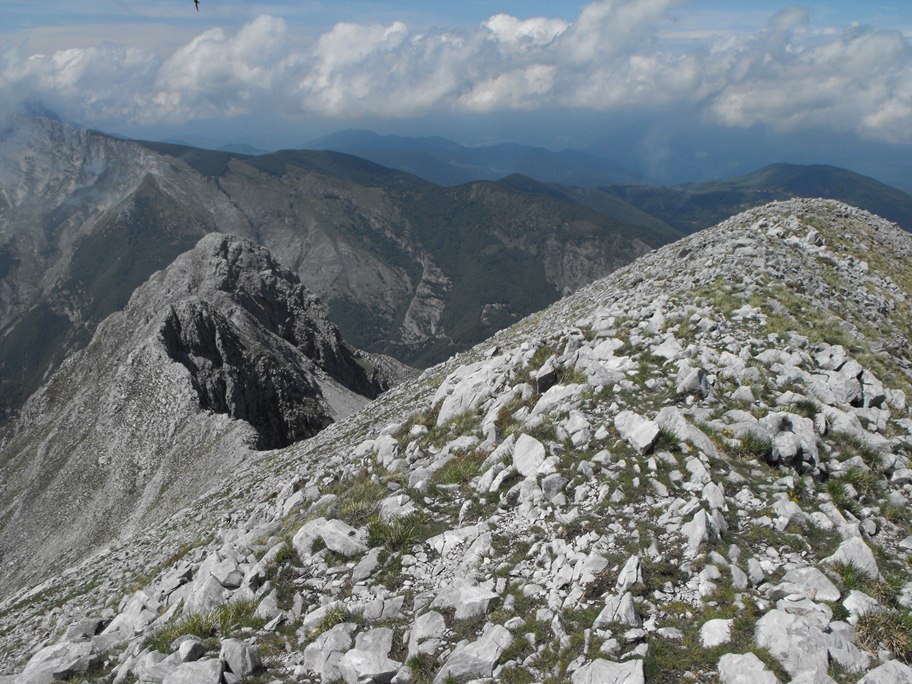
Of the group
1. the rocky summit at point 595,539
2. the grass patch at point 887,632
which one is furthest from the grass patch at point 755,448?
the grass patch at point 887,632

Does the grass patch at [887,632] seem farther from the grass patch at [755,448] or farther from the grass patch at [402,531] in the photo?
the grass patch at [402,531]

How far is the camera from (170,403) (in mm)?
62281

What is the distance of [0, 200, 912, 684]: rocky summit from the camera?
9070 mm

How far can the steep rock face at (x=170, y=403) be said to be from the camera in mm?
53594

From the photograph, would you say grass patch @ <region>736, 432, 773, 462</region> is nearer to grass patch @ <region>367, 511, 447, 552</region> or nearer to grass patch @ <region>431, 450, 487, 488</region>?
grass patch @ <region>431, 450, 487, 488</region>

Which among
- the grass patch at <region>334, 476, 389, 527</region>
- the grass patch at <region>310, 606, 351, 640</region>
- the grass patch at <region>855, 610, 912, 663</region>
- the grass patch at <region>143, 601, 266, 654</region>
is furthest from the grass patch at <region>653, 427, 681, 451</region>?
the grass patch at <region>143, 601, 266, 654</region>

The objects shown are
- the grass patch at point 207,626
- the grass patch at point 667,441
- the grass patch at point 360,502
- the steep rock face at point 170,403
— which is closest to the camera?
the grass patch at point 207,626

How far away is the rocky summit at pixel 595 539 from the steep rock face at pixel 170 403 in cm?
3403

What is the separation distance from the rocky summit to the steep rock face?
112 feet

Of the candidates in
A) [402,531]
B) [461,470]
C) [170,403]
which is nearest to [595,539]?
[402,531]

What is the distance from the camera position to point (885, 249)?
40344mm

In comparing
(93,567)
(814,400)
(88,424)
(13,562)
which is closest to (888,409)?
(814,400)

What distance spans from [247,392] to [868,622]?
7513 cm

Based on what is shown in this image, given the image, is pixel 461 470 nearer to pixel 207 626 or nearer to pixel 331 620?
pixel 331 620
